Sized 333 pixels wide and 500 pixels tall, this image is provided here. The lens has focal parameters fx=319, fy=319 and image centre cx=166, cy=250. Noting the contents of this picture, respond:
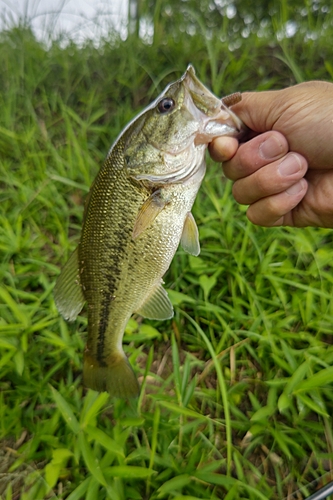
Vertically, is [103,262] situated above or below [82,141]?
below

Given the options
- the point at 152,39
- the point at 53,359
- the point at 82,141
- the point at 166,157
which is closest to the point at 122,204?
the point at 166,157

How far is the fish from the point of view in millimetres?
1227

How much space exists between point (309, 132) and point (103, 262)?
1049mm

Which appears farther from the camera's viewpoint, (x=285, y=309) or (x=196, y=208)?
(x=196, y=208)

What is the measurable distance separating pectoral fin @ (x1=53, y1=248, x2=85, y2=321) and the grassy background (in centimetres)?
38

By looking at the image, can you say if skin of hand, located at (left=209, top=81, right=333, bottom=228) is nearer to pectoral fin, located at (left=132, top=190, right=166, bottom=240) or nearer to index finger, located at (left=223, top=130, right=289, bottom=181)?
index finger, located at (left=223, top=130, right=289, bottom=181)

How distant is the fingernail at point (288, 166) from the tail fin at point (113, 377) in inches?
44.3

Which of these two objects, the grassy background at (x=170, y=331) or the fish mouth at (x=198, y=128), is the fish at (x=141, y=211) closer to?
the fish mouth at (x=198, y=128)

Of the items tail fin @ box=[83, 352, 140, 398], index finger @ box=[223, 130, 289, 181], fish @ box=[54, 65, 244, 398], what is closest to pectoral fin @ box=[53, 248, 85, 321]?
fish @ box=[54, 65, 244, 398]

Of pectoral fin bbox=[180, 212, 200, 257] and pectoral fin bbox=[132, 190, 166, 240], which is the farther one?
pectoral fin bbox=[180, 212, 200, 257]

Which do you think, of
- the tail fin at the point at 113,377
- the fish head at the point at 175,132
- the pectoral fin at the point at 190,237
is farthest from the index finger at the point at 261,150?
the tail fin at the point at 113,377

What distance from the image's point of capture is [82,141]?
2.91 meters

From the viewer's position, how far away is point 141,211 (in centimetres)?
126

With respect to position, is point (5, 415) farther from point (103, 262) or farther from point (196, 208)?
point (196, 208)
